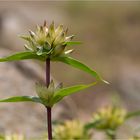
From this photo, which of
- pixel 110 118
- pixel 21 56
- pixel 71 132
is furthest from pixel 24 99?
pixel 110 118

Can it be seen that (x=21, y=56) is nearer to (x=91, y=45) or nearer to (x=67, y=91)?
(x=67, y=91)

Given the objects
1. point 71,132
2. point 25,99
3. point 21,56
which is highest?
point 21,56

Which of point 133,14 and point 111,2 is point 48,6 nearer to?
point 111,2

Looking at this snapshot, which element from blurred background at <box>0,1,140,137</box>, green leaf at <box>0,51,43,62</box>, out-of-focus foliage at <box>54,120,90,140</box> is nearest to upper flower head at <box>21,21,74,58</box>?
green leaf at <box>0,51,43,62</box>

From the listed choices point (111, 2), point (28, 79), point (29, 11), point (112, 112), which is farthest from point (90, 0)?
point (112, 112)

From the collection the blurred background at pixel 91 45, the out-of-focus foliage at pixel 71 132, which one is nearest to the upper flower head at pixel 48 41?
the out-of-focus foliage at pixel 71 132

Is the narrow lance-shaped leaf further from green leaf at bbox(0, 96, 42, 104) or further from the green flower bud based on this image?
the green flower bud
